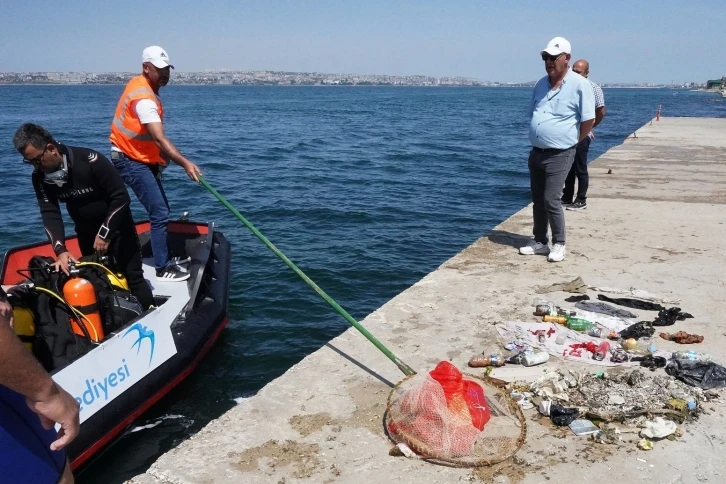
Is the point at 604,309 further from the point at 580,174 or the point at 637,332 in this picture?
the point at 580,174

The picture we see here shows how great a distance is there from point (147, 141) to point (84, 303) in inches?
69.1

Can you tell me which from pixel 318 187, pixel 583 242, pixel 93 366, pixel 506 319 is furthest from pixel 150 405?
pixel 318 187

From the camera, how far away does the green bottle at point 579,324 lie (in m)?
4.54

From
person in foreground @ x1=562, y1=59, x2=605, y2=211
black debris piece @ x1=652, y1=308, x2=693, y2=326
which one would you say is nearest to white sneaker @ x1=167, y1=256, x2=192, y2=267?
black debris piece @ x1=652, y1=308, x2=693, y2=326

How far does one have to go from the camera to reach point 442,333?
4.52m

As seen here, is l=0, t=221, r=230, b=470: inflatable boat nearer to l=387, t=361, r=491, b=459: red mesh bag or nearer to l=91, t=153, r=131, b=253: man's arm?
l=91, t=153, r=131, b=253: man's arm

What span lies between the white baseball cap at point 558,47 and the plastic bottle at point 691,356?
119 inches

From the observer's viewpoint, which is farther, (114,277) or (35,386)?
(114,277)

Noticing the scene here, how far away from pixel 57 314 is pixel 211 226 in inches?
119

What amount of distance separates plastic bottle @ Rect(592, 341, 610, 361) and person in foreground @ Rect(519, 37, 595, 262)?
79.8 inches

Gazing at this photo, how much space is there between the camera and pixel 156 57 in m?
5.40

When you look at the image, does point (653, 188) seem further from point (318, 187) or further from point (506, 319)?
point (318, 187)

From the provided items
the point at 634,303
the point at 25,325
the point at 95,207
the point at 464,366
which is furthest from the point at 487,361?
the point at 95,207

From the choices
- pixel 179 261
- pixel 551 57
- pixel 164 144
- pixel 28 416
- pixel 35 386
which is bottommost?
pixel 179 261
